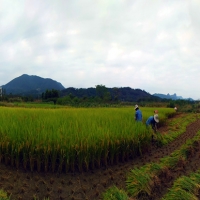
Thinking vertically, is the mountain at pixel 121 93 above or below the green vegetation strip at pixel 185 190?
above

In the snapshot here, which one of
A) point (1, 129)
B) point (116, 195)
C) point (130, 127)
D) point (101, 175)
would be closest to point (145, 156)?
point (130, 127)

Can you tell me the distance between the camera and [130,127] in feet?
16.6

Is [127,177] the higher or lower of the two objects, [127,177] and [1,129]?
the lower

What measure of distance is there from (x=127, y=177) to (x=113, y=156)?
0.75m

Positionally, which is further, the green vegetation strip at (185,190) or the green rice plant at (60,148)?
the green rice plant at (60,148)

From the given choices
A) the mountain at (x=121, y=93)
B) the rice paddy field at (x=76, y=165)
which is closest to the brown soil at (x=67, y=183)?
the rice paddy field at (x=76, y=165)

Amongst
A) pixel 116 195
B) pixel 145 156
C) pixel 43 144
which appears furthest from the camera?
pixel 145 156

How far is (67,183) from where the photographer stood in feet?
11.4

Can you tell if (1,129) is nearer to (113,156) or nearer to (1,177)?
(1,177)

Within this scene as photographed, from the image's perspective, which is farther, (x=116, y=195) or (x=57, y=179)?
(x=57, y=179)

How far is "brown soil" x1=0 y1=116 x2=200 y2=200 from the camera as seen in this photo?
3.11 m

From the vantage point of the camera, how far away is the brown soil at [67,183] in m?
3.11

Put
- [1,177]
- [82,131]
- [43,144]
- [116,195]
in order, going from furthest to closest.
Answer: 1. [82,131]
2. [43,144]
3. [1,177]
4. [116,195]

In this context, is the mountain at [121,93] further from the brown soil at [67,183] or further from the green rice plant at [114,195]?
the green rice plant at [114,195]
